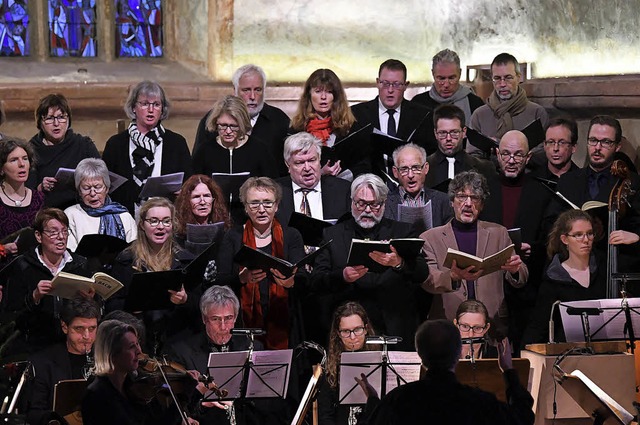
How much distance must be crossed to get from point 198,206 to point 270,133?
102cm

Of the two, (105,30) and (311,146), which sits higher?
(105,30)

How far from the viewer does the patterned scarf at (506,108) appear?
9258 mm

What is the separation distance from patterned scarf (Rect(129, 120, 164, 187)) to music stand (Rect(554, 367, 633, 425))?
274 centimetres

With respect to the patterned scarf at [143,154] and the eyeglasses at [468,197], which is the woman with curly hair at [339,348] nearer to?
the eyeglasses at [468,197]

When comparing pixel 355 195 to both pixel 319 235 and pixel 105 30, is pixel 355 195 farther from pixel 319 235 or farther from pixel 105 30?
pixel 105 30

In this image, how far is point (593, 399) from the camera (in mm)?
7023

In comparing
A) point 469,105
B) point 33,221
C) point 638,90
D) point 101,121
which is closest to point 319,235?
point 33,221

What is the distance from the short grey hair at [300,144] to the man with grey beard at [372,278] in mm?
383

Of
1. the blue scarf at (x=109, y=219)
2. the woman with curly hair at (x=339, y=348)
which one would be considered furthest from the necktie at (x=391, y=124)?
the blue scarf at (x=109, y=219)

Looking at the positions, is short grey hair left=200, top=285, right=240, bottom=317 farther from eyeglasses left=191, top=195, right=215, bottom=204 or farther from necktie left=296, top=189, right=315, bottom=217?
necktie left=296, top=189, right=315, bottom=217

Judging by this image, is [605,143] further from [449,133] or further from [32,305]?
[32,305]

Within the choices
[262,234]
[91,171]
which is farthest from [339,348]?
[91,171]

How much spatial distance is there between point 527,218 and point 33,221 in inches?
104

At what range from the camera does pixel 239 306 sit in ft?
25.1
